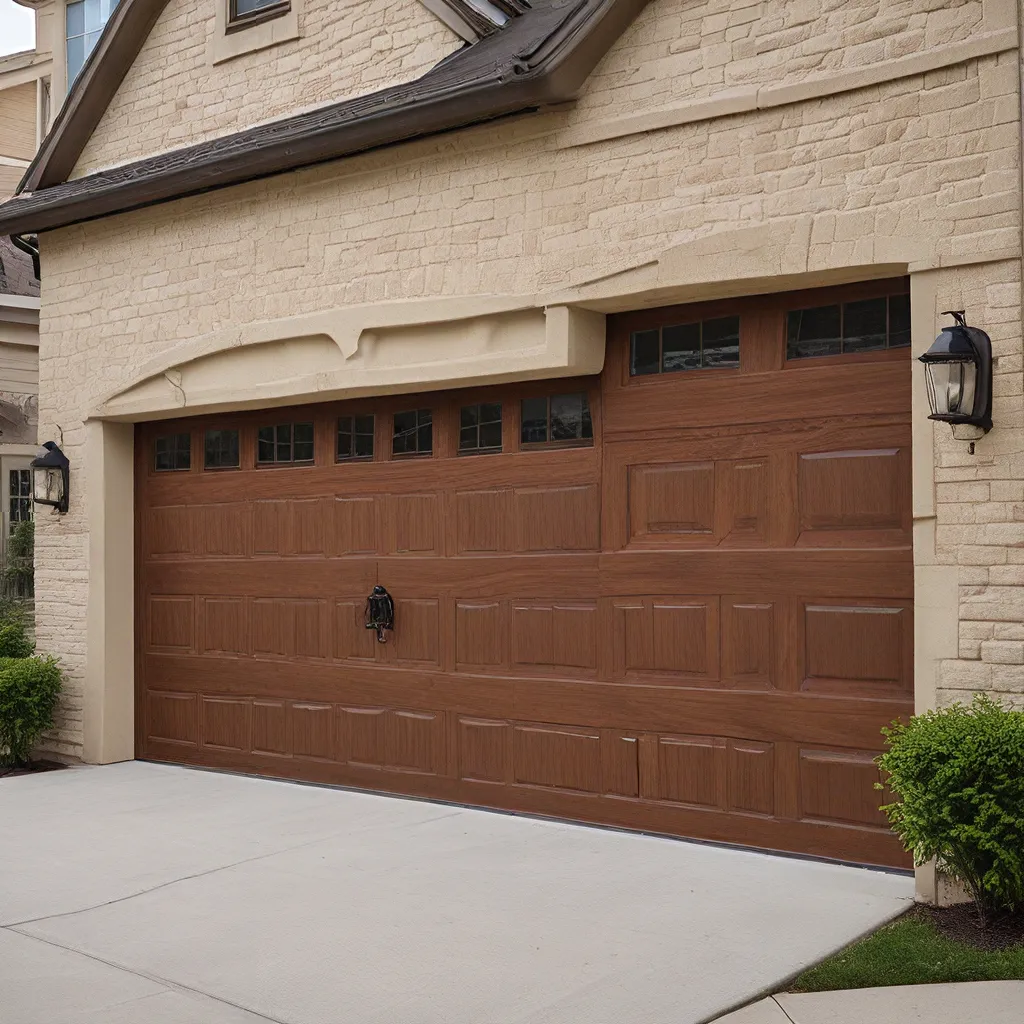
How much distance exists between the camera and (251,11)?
10.1m

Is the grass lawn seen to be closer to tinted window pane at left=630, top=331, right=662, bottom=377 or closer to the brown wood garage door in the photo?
the brown wood garage door

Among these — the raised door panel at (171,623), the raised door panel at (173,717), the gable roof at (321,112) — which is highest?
the gable roof at (321,112)

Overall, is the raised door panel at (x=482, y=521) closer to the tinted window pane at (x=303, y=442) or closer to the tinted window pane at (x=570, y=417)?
the tinted window pane at (x=570, y=417)

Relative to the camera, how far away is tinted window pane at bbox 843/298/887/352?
6867 mm

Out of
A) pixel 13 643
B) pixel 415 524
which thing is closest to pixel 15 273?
pixel 13 643

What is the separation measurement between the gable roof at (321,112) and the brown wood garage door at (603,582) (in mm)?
1595

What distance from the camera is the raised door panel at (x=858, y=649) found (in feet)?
22.0

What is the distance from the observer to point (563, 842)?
7.50 meters

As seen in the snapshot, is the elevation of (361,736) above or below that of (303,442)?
below

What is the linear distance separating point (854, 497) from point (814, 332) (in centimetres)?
98

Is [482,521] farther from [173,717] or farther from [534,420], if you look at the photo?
[173,717]

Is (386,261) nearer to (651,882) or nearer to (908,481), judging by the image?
(908,481)

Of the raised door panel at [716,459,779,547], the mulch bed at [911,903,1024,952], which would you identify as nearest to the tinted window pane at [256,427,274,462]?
the raised door panel at [716,459,779,547]

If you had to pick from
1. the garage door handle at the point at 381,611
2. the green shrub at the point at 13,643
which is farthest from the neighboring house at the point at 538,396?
the green shrub at the point at 13,643
